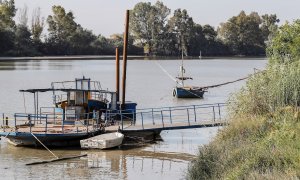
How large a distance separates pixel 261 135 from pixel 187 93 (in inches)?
1604

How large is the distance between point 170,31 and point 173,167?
15751 cm

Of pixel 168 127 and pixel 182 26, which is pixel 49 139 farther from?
pixel 182 26

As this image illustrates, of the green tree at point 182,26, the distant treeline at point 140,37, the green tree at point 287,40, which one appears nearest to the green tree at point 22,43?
the distant treeline at point 140,37

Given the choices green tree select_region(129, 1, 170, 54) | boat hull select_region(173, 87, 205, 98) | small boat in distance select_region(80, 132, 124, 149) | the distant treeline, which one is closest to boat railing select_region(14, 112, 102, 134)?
small boat in distance select_region(80, 132, 124, 149)

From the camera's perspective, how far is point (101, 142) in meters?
28.8

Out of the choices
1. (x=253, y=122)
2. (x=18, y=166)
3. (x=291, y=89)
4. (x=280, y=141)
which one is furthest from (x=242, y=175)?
(x=18, y=166)

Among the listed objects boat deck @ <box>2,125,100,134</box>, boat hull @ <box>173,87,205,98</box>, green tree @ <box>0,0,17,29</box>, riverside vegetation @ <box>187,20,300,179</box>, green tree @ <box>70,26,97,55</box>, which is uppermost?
green tree @ <box>0,0,17,29</box>

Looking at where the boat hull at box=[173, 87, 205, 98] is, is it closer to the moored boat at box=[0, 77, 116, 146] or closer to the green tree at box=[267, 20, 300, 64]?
the green tree at box=[267, 20, 300, 64]

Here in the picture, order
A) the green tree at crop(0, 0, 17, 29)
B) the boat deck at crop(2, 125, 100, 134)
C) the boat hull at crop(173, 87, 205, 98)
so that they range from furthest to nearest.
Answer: the green tree at crop(0, 0, 17, 29)
the boat hull at crop(173, 87, 205, 98)
the boat deck at crop(2, 125, 100, 134)

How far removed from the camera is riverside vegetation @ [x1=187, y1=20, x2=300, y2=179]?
15641 millimetres

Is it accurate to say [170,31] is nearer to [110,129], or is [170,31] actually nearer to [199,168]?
[110,129]

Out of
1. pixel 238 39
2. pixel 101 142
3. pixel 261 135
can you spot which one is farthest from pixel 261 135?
pixel 238 39

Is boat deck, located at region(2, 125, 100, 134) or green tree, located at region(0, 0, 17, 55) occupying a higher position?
green tree, located at region(0, 0, 17, 55)

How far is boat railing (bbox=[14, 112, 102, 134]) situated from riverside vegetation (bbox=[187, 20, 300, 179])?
7859mm
